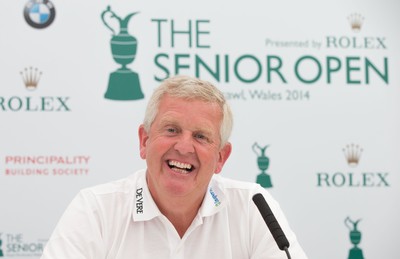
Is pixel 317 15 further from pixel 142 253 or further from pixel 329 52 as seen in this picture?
pixel 142 253

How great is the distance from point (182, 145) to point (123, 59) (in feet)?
4.69

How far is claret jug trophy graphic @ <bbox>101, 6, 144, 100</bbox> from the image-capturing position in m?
3.10

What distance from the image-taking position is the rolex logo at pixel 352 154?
3.29 metres

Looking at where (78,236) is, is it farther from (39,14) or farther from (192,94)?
(39,14)

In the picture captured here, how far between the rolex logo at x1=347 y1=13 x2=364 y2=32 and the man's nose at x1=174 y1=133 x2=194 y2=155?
6.27ft

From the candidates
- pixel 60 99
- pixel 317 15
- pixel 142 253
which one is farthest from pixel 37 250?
pixel 317 15

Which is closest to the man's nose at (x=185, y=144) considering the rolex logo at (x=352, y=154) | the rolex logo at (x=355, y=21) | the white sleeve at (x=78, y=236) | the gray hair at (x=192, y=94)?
the gray hair at (x=192, y=94)

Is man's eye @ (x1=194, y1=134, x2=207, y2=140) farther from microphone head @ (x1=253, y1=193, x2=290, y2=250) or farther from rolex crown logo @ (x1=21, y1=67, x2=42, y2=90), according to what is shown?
rolex crown logo @ (x1=21, y1=67, x2=42, y2=90)

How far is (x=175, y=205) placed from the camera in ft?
6.29

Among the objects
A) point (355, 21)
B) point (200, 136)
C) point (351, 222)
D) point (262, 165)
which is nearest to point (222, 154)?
point (200, 136)

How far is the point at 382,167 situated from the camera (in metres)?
3.32

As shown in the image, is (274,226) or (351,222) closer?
(274,226)

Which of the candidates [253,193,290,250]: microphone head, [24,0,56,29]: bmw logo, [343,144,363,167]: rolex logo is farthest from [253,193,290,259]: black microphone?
[24,0,56,29]: bmw logo

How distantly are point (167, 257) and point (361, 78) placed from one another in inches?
76.2
